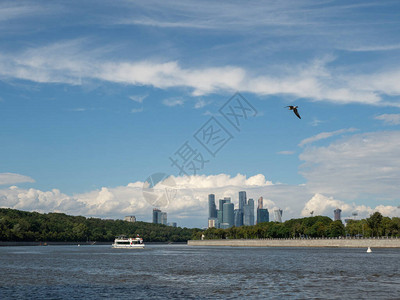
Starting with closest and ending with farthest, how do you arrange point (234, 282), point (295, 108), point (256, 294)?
point (295, 108) < point (256, 294) < point (234, 282)

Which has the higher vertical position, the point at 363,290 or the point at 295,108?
the point at 295,108

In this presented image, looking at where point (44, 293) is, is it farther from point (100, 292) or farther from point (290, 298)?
point (290, 298)

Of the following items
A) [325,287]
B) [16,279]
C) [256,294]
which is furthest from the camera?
[16,279]

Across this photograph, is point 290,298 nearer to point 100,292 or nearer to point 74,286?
point 100,292

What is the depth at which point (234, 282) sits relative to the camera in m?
67.8

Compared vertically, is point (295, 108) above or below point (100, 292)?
above

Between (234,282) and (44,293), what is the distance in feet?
81.4

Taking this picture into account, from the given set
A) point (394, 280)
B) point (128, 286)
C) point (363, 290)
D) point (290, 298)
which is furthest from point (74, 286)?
point (394, 280)

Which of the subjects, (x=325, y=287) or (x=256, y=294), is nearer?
(x=256, y=294)

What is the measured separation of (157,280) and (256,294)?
20.7 metres

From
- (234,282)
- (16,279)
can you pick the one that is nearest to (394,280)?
(234,282)

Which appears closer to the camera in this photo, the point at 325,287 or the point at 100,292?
the point at 100,292

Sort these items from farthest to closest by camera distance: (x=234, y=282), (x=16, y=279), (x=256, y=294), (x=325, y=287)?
(x=16, y=279) < (x=234, y=282) < (x=325, y=287) < (x=256, y=294)

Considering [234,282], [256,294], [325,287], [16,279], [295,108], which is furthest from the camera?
[16,279]
